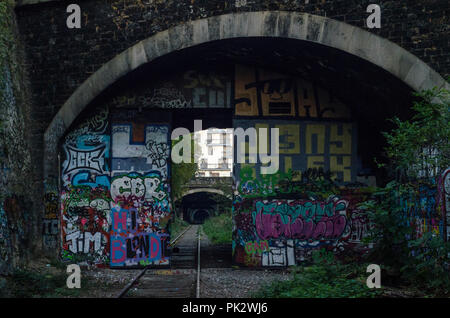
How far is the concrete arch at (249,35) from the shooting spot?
9.12m

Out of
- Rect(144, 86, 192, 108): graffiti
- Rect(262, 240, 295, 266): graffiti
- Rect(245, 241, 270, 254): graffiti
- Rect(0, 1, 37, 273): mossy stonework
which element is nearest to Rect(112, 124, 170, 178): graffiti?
Rect(144, 86, 192, 108): graffiti

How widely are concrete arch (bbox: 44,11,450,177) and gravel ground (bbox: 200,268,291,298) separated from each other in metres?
4.24

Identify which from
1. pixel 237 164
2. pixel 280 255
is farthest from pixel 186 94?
pixel 280 255

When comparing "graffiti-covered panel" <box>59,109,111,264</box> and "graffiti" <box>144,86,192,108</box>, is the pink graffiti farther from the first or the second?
"graffiti-covered panel" <box>59,109,111,264</box>

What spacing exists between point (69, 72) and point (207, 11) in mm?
3256

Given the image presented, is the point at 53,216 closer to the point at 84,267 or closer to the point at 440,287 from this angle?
the point at 84,267

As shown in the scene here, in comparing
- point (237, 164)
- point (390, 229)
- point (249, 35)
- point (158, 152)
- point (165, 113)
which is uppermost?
point (249, 35)

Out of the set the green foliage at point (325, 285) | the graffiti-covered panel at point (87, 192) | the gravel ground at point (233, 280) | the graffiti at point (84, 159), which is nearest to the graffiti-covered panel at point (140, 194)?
the graffiti-covered panel at point (87, 192)

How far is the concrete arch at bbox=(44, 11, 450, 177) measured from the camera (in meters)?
9.12

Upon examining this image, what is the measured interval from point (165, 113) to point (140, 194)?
6.22ft

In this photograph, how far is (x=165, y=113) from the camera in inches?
461

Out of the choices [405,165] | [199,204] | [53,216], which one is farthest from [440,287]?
[199,204]

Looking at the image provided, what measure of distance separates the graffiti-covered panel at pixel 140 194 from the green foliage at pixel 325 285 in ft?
12.3

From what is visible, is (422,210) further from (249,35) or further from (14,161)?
(14,161)
